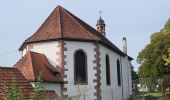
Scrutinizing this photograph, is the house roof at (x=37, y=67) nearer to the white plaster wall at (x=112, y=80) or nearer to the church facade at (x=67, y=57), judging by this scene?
→ the church facade at (x=67, y=57)

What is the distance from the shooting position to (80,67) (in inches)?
1152

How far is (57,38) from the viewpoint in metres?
28.6

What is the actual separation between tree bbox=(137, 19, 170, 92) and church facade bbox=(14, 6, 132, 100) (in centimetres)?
2059

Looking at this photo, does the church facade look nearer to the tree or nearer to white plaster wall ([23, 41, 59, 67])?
white plaster wall ([23, 41, 59, 67])

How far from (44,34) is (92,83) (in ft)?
15.9

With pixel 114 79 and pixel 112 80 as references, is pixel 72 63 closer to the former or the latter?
pixel 112 80

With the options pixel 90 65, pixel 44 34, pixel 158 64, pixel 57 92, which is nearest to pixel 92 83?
pixel 90 65

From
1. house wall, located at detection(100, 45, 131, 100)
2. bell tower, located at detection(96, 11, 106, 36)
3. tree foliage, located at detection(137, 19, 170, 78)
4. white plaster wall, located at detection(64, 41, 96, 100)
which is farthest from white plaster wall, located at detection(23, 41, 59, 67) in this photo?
tree foliage, located at detection(137, 19, 170, 78)

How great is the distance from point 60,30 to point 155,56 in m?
25.2

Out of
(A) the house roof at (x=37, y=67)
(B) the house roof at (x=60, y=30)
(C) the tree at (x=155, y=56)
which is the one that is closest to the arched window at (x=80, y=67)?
(B) the house roof at (x=60, y=30)

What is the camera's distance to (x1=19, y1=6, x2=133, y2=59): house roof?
29125 millimetres

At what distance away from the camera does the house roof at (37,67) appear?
25797 mm

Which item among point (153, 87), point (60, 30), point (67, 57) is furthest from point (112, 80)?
point (60, 30)

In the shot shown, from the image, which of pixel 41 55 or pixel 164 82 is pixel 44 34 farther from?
pixel 164 82
